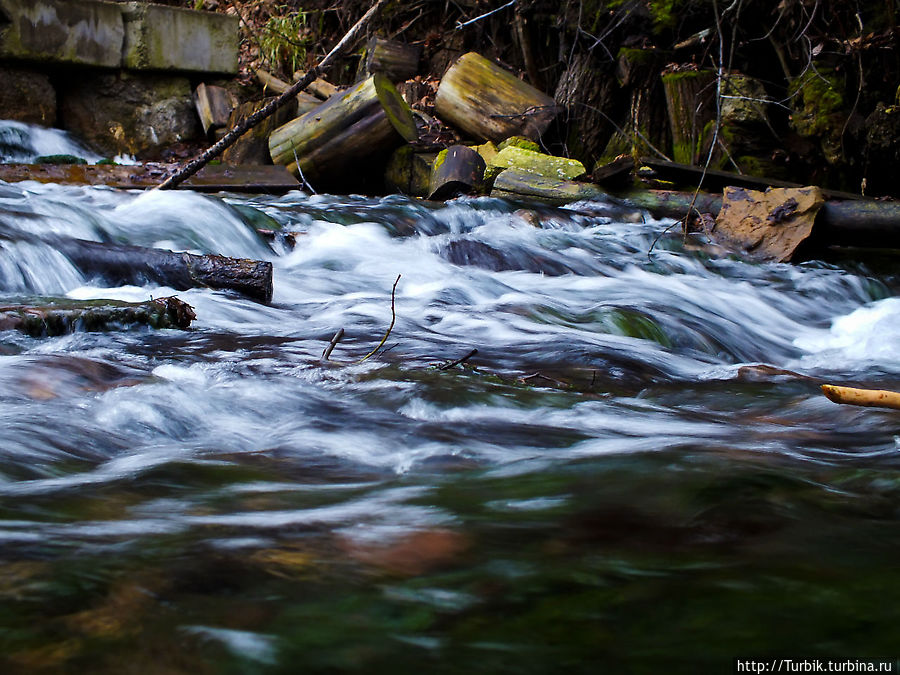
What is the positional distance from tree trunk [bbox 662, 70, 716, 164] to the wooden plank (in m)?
4.00

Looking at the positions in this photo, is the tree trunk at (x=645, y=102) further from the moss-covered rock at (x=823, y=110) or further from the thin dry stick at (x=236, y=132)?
the thin dry stick at (x=236, y=132)

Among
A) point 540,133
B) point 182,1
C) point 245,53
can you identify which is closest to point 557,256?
point 540,133

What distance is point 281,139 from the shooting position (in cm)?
914

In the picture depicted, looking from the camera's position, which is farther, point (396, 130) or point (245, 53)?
point (245, 53)

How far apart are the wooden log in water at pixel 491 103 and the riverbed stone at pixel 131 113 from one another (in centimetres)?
337

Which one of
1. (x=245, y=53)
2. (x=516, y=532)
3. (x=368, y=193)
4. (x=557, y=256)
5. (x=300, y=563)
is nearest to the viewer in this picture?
(x=300, y=563)

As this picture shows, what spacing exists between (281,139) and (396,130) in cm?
126

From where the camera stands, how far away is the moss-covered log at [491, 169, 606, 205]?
26.9 ft

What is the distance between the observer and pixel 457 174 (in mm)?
8242

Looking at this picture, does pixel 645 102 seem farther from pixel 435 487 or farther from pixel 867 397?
pixel 435 487

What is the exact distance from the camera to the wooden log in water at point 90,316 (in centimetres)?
331

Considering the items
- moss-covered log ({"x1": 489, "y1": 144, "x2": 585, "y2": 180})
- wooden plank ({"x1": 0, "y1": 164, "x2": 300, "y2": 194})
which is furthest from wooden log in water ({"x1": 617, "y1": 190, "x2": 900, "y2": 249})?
wooden plank ({"x1": 0, "y1": 164, "x2": 300, "y2": 194})

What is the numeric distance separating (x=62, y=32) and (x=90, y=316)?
766cm

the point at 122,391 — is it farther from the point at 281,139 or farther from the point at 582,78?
the point at 582,78
